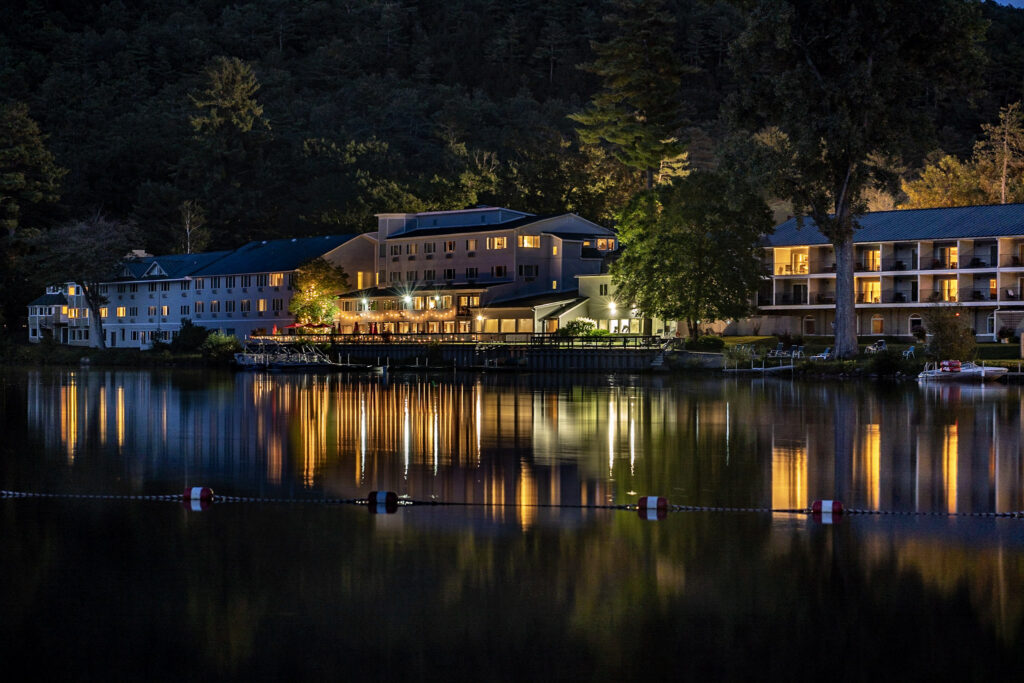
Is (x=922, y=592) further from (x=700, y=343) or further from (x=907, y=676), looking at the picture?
(x=700, y=343)

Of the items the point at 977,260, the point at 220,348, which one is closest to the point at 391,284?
the point at 220,348

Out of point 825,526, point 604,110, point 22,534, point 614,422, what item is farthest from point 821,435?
point 604,110

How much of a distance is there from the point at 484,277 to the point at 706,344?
26.7 metres

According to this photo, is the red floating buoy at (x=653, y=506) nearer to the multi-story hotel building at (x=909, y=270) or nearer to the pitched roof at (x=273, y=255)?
the multi-story hotel building at (x=909, y=270)

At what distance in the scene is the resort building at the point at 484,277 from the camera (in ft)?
304

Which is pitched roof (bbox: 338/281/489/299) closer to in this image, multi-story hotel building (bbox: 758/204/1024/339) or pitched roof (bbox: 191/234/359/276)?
pitched roof (bbox: 191/234/359/276)

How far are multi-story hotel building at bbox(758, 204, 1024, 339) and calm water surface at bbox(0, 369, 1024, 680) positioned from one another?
50624mm

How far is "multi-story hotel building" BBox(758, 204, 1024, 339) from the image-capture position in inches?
3108

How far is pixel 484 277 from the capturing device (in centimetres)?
9925

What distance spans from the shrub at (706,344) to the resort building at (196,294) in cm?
3952

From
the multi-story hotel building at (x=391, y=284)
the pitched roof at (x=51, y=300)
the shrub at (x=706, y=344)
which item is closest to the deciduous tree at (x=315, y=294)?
the multi-story hotel building at (x=391, y=284)

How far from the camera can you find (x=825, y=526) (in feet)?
58.2

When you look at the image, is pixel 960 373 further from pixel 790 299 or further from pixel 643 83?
pixel 643 83

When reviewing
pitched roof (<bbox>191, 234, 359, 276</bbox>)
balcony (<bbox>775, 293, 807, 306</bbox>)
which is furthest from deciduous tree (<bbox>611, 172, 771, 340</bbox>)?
pitched roof (<bbox>191, 234, 359, 276</bbox>)
